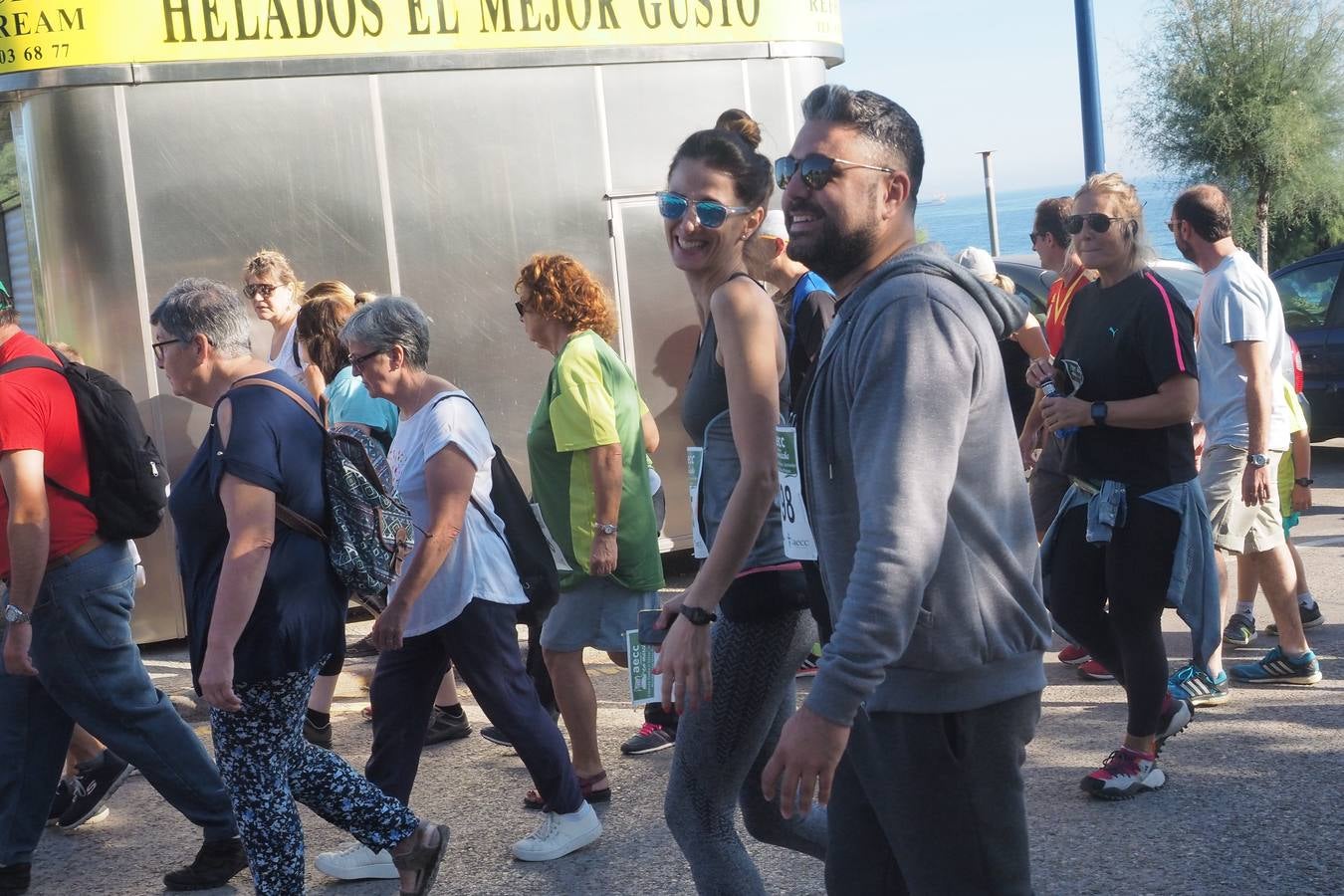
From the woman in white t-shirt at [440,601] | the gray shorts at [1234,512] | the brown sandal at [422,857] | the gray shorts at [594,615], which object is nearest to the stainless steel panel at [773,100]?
the gray shorts at [1234,512]

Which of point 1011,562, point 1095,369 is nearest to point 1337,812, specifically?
point 1095,369

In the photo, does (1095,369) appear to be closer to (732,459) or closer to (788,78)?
(732,459)

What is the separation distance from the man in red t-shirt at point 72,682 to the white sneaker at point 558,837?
858 millimetres

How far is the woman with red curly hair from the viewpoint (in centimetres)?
468

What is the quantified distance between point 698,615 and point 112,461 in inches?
91.5

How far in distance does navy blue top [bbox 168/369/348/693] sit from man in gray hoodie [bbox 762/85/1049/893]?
1.53m

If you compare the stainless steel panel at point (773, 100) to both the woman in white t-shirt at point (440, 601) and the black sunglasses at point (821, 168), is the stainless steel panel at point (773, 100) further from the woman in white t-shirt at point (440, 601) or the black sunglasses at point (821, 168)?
the black sunglasses at point (821, 168)

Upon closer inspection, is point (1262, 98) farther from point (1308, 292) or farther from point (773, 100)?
point (773, 100)

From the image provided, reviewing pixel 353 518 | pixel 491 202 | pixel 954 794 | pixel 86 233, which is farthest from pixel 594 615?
pixel 86 233

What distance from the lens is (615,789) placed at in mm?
4941

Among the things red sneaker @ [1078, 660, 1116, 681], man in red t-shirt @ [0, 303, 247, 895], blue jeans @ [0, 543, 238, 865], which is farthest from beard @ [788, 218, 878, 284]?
red sneaker @ [1078, 660, 1116, 681]

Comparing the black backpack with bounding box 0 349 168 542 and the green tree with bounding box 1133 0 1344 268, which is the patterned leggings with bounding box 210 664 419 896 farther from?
the green tree with bounding box 1133 0 1344 268

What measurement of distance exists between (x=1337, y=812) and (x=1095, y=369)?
4.74ft

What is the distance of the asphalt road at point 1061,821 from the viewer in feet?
13.1
